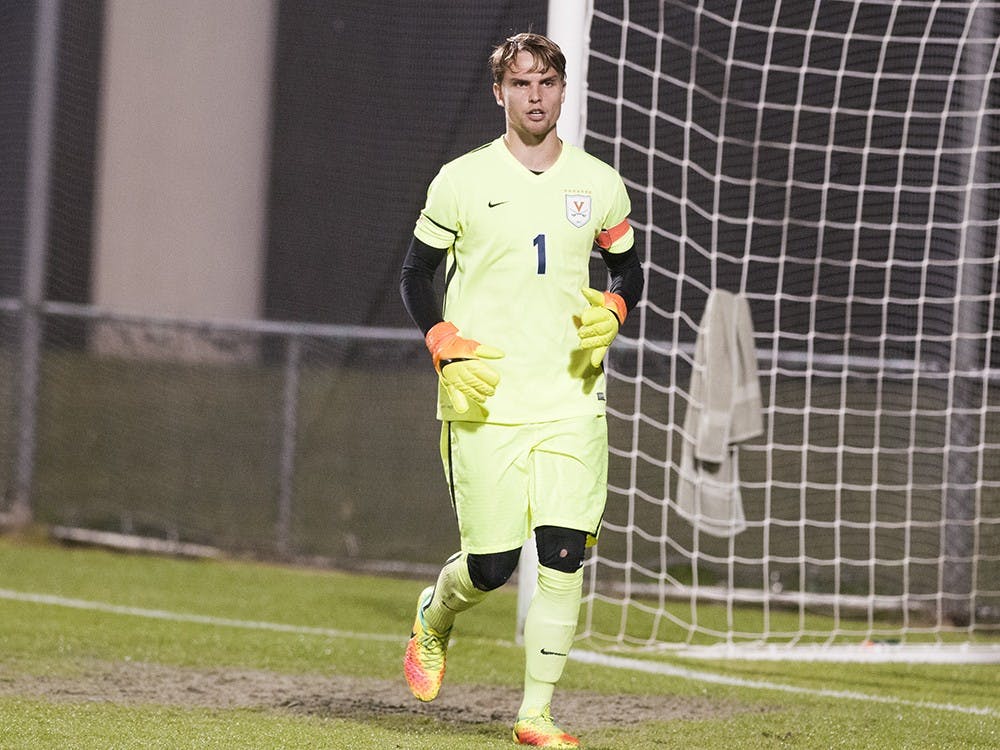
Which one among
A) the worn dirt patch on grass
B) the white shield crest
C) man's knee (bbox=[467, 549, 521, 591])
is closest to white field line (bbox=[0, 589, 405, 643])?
the worn dirt patch on grass

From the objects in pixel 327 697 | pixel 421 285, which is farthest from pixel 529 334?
pixel 327 697

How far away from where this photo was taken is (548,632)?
435 centimetres

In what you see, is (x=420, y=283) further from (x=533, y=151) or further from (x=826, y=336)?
(x=826, y=336)

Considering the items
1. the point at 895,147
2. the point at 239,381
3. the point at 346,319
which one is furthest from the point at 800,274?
the point at 239,381

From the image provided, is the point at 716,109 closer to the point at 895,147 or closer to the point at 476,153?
the point at 895,147

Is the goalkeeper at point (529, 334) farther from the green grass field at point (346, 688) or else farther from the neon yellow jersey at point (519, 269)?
the green grass field at point (346, 688)

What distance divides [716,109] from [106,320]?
4.21 meters

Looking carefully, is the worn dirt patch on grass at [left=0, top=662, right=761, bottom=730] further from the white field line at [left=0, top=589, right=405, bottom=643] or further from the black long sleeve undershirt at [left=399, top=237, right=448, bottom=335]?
the black long sleeve undershirt at [left=399, top=237, right=448, bottom=335]

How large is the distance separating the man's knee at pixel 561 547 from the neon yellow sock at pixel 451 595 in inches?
12.5

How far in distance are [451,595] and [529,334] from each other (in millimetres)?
894

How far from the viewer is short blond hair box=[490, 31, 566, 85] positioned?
4312 millimetres

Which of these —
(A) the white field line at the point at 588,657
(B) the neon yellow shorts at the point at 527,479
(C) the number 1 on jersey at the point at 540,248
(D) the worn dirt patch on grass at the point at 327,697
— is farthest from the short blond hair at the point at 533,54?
(A) the white field line at the point at 588,657

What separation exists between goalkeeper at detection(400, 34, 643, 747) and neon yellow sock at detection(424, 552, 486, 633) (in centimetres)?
13

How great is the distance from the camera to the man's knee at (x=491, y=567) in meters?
4.45
